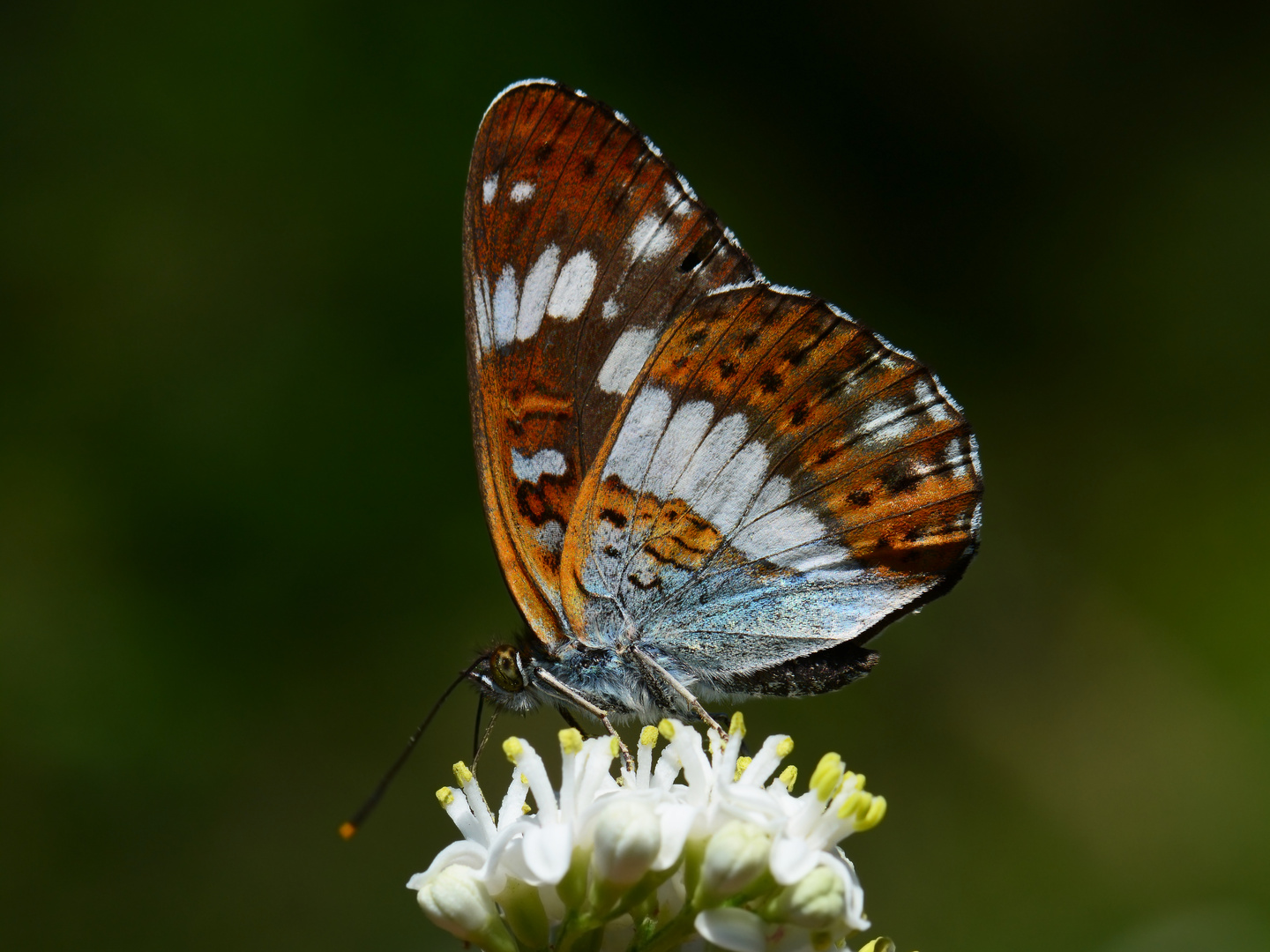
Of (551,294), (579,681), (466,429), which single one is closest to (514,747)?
(579,681)

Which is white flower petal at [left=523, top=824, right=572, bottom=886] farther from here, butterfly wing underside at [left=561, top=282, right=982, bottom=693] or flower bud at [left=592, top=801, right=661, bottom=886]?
butterfly wing underside at [left=561, top=282, right=982, bottom=693]

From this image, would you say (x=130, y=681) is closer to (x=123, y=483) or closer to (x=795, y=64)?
(x=123, y=483)

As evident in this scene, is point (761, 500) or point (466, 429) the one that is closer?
point (761, 500)

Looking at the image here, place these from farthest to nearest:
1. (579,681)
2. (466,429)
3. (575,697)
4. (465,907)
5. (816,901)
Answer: (466,429) → (579,681) → (575,697) → (465,907) → (816,901)

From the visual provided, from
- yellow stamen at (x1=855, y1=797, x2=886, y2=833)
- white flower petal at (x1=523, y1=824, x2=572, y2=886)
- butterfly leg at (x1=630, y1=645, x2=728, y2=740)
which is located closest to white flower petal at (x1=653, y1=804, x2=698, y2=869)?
white flower petal at (x1=523, y1=824, x2=572, y2=886)

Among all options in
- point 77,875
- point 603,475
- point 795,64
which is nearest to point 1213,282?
→ point 795,64

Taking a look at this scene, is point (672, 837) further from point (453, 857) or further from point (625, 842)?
point (453, 857)

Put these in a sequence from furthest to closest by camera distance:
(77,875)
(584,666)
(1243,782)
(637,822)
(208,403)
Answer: (208,403), (1243,782), (77,875), (584,666), (637,822)
